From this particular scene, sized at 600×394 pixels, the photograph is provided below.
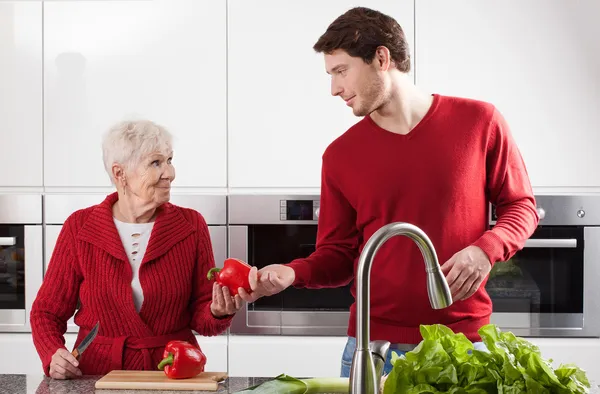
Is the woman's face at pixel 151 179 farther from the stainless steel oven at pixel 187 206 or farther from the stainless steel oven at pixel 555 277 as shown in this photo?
the stainless steel oven at pixel 555 277

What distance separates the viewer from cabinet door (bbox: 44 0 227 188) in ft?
9.98

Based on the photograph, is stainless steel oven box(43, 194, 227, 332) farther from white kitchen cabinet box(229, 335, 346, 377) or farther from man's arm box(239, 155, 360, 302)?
man's arm box(239, 155, 360, 302)

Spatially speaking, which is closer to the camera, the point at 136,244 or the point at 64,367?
the point at 64,367

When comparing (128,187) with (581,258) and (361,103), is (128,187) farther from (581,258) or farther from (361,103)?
(581,258)

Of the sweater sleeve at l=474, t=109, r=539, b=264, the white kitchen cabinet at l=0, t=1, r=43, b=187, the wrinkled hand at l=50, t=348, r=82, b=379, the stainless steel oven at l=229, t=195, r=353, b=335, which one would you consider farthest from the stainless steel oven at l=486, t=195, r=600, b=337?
the white kitchen cabinet at l=0, t=1, r=43, b=187

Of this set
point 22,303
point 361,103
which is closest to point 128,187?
point 361,103

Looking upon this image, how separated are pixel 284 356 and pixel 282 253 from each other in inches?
14.2

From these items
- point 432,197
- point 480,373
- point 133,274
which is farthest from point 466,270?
point 133,274

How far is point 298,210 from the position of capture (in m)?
3.03

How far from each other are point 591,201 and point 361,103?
4.23ft

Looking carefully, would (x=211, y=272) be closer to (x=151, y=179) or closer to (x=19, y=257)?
(x=151, y=179)

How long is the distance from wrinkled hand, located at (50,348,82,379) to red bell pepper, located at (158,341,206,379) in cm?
22

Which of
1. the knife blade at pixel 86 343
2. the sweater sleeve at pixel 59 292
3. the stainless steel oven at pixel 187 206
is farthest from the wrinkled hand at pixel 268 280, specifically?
the stainless steel oven at pixel 187 206

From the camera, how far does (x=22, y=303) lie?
10.1ft
